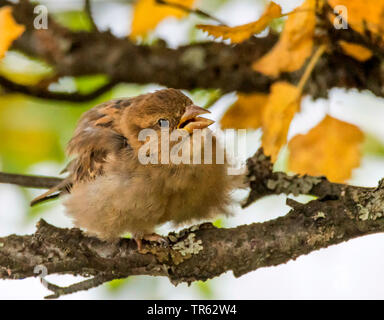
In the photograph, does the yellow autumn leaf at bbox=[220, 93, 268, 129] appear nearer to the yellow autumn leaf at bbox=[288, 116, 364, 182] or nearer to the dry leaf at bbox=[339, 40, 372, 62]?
the yellow autumn leaf at bbox=[288, 116, 364, 182]

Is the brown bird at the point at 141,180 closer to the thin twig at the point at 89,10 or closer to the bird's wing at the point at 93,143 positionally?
the bird's wing at the point at 93,143

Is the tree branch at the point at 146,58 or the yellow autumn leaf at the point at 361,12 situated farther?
the tree branch at the point at 146,58

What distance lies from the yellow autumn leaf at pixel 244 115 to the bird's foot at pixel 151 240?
782 mm

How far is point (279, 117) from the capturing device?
2869 mm

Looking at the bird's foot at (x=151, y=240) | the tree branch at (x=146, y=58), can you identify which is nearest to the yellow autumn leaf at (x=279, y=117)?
the bird's foot at (x=151, y=240)

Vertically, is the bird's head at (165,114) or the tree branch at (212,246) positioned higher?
the bird's head at (165,114)

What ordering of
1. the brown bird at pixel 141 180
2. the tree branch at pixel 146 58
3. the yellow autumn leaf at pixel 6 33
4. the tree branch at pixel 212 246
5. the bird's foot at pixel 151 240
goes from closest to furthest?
the yellow autumn leaf at pixel 6 33, the tree branch at pixel 212 246, the bird's foot at pixel 151 240, the brown bird at pixel 141 180, the tree branch at pixel 146 58

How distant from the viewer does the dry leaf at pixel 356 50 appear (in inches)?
134

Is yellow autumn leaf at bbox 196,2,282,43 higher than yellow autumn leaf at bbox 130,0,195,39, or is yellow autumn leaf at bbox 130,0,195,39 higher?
yellow autumn leaf at bbox 130,0,195,39

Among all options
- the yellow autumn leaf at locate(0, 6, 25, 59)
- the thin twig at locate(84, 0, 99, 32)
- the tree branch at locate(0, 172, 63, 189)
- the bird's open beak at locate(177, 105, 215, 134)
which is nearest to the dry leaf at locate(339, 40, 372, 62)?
the bird's open beak at locate(177, 105, 215, 134)

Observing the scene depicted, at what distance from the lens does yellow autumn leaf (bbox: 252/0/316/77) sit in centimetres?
284

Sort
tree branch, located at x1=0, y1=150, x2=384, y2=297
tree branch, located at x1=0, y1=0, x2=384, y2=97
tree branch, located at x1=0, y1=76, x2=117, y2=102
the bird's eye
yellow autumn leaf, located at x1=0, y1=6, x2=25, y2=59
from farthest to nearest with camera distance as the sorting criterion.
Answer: tree branch, located at x1=0, y1=0, x2=384, y2=97 < tree branch, located at x1=0, y1=76, x2=117, y2=102 < the bird's eye < tree branch, located at x1=0, y1=150, x2=384, y2=297 < yellow autumn leaf, located at x1=0, y1=6, x2=25, y2=59

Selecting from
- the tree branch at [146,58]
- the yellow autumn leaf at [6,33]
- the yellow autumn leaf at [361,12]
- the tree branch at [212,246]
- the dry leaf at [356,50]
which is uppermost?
the tree branch at [146,58]

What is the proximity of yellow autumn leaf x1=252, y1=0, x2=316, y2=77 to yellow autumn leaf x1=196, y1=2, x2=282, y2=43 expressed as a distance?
0.13m
